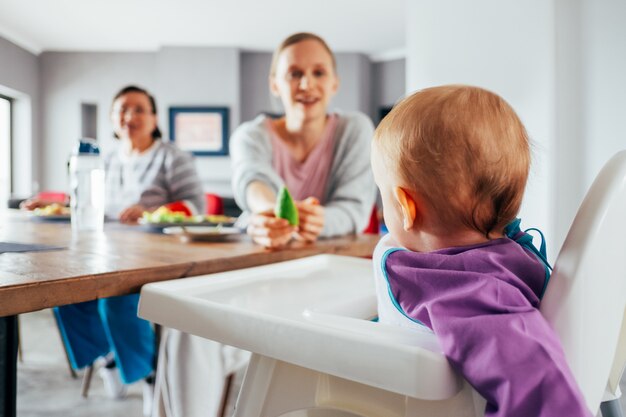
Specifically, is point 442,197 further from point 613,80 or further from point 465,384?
point 613,80

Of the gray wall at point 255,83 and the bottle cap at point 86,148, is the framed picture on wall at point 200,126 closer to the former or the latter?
the gray wall at point 255,83

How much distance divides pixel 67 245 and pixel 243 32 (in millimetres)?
6359

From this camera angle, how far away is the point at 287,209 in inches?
43.2

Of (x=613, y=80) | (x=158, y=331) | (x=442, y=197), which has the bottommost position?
(x=158, y=331)

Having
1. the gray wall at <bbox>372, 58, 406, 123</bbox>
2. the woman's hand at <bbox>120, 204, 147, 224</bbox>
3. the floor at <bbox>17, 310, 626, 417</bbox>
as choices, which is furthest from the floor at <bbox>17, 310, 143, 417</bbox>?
the gray wall at <bbox>372, 58, 406, 123</bbox>

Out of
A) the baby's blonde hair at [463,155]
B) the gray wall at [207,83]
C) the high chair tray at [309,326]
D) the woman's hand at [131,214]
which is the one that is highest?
the gray wall at [207,83]

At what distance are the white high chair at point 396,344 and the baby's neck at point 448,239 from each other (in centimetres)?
10

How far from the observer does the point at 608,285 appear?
1.47 feet

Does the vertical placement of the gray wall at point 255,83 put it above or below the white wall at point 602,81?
above

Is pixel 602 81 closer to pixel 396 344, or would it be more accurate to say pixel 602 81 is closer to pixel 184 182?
pixel 184 182

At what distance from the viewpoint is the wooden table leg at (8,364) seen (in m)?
0.63

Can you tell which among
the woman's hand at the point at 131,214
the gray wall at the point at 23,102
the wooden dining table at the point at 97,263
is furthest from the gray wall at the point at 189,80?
the wooden dining table at the point at 97,263

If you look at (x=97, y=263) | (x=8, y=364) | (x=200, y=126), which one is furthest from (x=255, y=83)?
(x=8, y=364)

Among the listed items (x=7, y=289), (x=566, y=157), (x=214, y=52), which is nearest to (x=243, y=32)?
(x=214, y=52)
